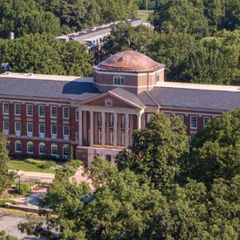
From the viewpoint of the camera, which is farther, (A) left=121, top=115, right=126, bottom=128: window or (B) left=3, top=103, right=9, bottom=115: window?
(B) left=3, top=103, right=9, bottom=115: window

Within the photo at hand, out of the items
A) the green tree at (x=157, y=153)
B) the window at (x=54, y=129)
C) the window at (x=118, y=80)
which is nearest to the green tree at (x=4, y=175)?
the green tree at (x=157, y=153)

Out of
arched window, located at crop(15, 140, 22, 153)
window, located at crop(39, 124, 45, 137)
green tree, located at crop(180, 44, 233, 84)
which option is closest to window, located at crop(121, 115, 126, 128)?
window, located at crop(39, 124, 45, 137)

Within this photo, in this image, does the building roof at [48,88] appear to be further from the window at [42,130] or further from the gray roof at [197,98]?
the gray roof at [197,98]

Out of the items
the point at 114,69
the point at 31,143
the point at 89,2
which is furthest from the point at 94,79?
the point at 89,2

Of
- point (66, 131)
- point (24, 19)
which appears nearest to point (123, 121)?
point (66, 131)

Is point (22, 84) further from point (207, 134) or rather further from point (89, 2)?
point (89, 2)

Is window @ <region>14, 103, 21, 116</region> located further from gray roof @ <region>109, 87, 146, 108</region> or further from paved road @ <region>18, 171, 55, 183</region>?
gray roof @ <region>109, 87, 146, 108</region>
